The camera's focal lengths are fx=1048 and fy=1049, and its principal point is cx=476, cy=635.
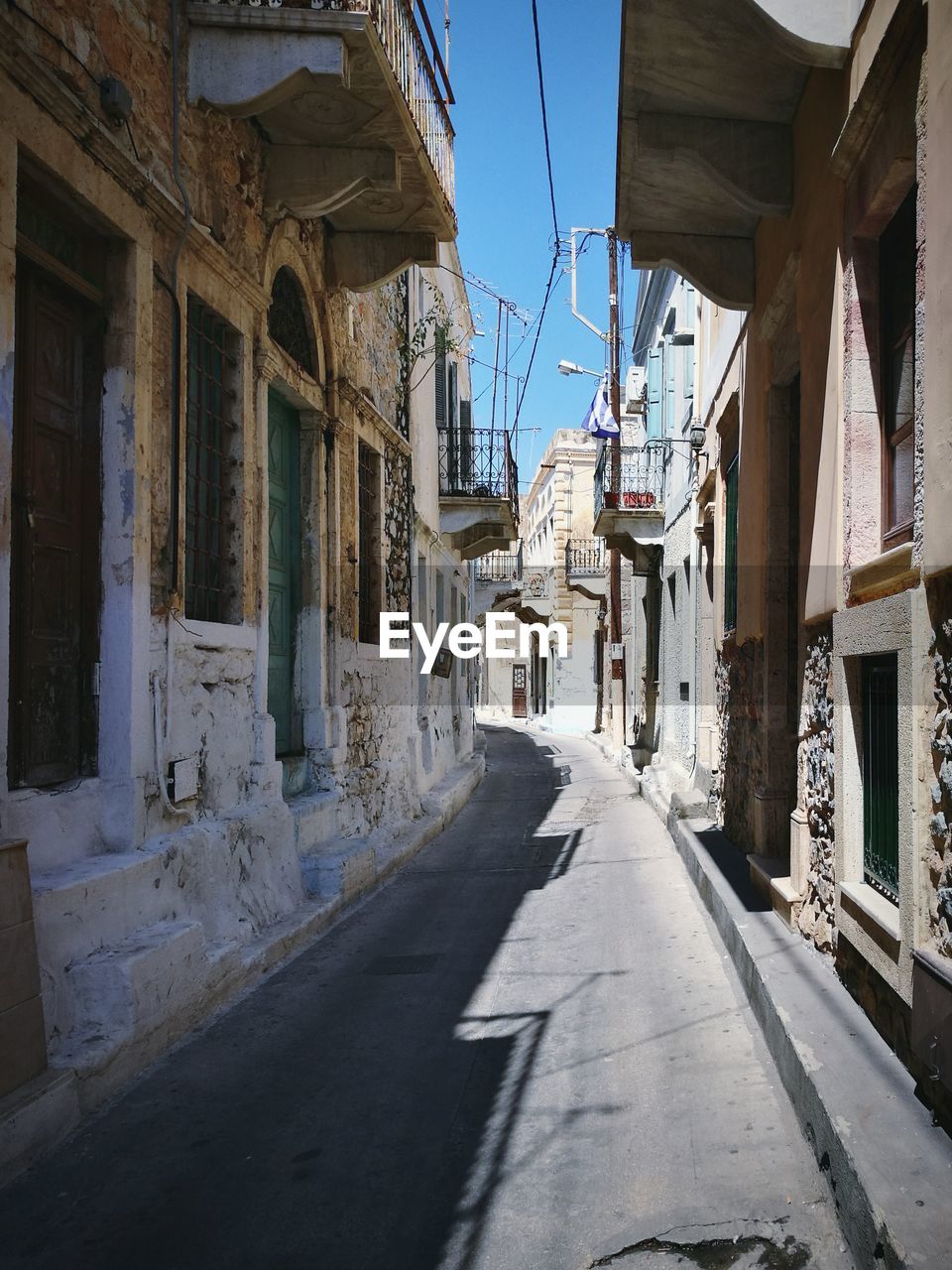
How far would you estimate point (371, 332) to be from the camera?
10.6m

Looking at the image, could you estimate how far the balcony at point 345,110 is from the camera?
5.88 metres

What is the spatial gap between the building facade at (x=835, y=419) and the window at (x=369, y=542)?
371 cm

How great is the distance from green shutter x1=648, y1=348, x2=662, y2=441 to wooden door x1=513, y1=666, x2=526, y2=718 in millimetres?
31593

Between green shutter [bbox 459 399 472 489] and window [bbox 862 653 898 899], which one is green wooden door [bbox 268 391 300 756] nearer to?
window [bbox 862 653 898 899]

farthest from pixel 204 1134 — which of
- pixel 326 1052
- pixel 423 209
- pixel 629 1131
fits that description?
pixel 423 209

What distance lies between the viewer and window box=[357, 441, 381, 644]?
10.4 m

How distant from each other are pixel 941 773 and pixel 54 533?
3.79 meters

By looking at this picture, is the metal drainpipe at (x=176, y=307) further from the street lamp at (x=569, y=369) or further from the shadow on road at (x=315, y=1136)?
the street lamp at (x=569, y=369)

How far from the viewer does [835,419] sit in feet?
15.6

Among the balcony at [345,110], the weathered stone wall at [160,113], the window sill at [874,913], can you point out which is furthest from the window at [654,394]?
the window sill at [874,913]

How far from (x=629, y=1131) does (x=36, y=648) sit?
3.17 metres

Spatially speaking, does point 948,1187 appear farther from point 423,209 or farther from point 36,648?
point 423,209

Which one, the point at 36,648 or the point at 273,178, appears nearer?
the point at 36,648

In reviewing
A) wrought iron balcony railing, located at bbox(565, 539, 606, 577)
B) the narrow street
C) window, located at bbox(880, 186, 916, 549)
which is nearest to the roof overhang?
window, located at bbox(880, 186, 916, 549)
